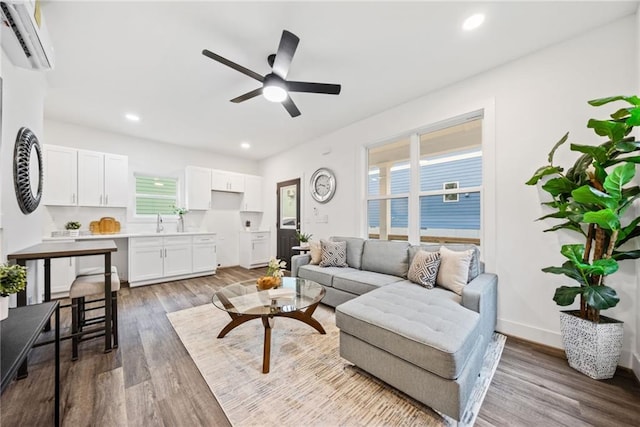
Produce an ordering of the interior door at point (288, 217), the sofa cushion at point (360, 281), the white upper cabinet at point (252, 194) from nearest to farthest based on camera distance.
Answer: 1. the sofa cushion at point (360, 281)
2. the interior door at point (288, 217)
3. the white upper cabinet at point (252, 194)

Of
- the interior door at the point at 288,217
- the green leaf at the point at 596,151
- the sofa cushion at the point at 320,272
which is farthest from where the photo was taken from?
the interior door at the point at 288,217

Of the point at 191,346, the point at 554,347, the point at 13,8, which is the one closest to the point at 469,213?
the point at 554,347

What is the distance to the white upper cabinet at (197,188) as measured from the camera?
5.01 meters

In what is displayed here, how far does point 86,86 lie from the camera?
2.92m

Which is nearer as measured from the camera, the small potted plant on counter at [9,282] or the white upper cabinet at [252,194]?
the small potted plant on counter at [9,282]

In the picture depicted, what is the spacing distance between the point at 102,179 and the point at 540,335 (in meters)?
6.36

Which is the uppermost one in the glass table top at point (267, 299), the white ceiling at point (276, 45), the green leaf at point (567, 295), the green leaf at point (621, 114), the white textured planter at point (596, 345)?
the white ceiling at point (276, 45)

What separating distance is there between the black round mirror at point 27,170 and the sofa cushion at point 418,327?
2.93 meters

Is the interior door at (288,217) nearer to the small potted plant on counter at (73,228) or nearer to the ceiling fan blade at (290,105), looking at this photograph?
the ceiling fan blade at (290,105)

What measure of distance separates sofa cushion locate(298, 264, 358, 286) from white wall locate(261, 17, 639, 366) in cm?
176

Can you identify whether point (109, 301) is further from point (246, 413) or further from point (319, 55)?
point (319, 55)

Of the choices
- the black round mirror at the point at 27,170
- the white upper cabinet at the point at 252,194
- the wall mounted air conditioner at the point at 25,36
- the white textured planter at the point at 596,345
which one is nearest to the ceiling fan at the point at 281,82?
the wall mounted air conditioner at the point at 25,36

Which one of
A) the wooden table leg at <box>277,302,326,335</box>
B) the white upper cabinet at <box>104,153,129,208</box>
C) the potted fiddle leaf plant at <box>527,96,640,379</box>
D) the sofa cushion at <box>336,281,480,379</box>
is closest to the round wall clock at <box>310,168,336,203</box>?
the wooden table leg at <box>277,302,326,335</box>

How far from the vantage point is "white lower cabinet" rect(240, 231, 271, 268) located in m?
5.61
